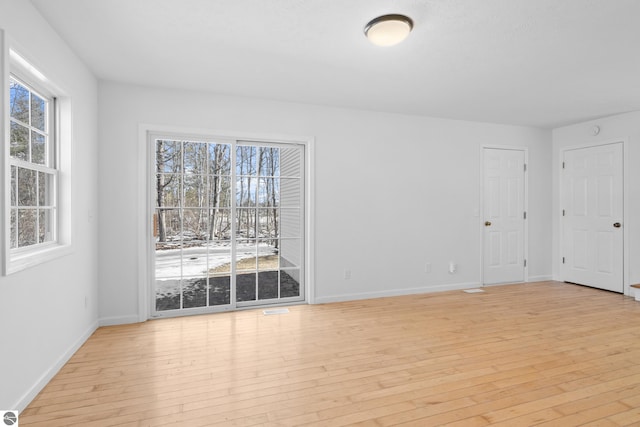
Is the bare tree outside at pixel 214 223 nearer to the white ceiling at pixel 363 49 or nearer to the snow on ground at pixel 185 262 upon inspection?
the snow on ground at pixel 185 262

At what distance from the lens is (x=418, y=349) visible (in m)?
2.92

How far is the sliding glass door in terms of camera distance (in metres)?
3.81

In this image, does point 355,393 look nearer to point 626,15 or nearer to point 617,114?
point 626,15

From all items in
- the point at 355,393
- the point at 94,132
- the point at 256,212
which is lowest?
the point at 355,393

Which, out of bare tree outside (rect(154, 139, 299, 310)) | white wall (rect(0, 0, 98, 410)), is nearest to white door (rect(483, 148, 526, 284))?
bare tree outside (rect(154, 139, 299, 310))

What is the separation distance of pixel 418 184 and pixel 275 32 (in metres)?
3.06

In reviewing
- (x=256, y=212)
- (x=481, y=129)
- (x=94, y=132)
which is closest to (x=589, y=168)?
(x=481, y=129)

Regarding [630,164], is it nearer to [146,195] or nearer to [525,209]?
[525,209]

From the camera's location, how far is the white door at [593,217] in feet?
15.9

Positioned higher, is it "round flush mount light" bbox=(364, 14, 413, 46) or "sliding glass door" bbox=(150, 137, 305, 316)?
"round flush mount light" bbox=(364, 14, 413, 46)

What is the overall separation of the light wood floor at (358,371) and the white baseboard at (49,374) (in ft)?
0.15

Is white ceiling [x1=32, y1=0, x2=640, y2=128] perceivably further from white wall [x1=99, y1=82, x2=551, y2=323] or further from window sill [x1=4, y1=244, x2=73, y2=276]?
window sill [x1=4, y1=244, x2=73, y2=276]

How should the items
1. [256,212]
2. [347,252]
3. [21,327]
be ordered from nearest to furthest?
[21,327] < [256,212] < [347,252]

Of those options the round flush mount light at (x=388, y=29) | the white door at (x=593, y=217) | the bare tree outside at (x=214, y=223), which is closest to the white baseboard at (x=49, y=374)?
the bare tree outside at (x=214, y=223)
